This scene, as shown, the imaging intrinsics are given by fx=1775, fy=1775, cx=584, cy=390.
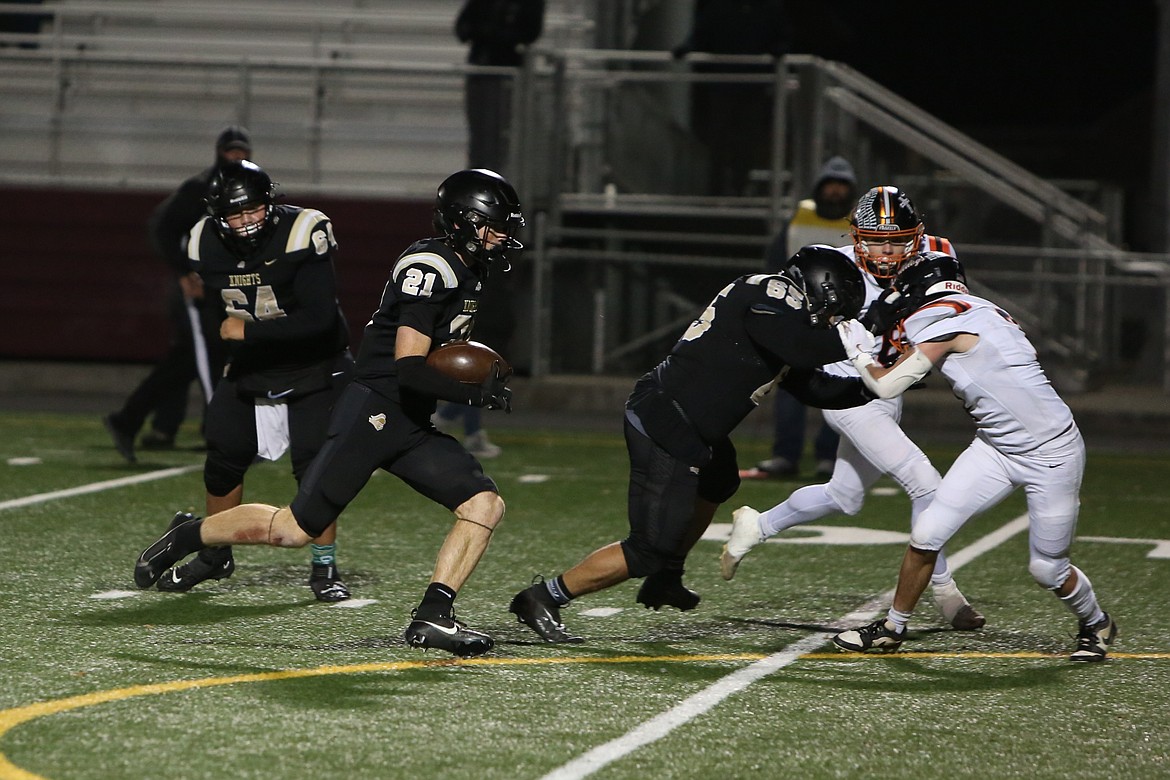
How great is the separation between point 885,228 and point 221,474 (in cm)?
271

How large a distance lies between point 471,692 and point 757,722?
2.81 feet

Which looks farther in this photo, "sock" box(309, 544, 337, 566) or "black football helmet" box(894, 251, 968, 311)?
"sock" box(309, 544, 337, 566)

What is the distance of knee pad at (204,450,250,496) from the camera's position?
6.86 m

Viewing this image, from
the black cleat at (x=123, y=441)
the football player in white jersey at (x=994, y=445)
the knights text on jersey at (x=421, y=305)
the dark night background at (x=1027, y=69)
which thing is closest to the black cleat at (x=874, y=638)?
the football player in white jersey at (x=994, y=445)

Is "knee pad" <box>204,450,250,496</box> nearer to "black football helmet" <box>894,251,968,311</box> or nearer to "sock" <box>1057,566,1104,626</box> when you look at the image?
"black football helmet" <box>894,251,968,311</box>

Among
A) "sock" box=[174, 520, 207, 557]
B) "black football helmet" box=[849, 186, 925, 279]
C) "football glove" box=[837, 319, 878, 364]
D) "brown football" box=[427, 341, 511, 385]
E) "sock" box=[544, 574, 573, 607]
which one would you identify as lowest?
"sock" box=[544, 574, 573, 607]

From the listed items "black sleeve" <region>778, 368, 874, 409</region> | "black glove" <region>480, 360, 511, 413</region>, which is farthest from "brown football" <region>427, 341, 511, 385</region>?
"black sleeve" <region>778, 368, 874, 409</region>

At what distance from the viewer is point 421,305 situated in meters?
5.78

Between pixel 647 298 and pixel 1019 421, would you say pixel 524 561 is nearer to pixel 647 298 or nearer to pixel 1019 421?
pixel 1019 421

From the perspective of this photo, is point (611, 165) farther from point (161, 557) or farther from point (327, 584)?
point (161, 557)

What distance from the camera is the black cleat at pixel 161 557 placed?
21.1 feet

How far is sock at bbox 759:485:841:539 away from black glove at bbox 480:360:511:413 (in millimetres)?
1388

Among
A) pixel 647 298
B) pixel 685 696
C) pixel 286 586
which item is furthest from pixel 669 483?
pixel 647 298

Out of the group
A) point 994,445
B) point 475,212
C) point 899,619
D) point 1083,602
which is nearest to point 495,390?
point 475,212
